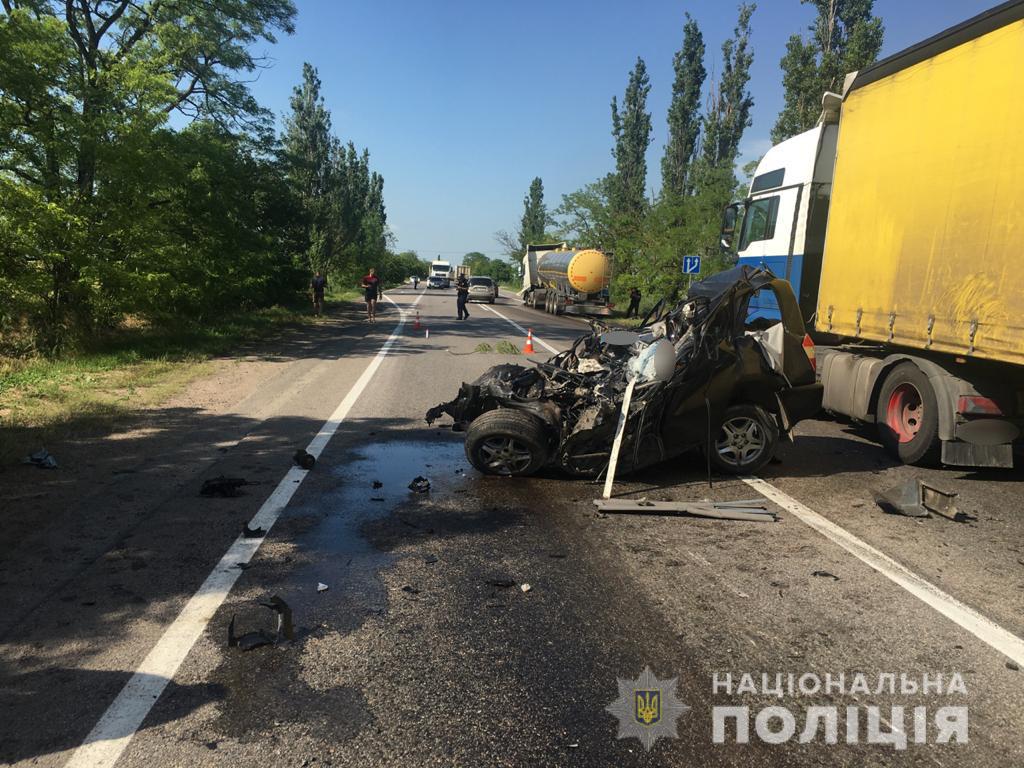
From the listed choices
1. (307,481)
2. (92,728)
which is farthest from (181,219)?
(92,728)

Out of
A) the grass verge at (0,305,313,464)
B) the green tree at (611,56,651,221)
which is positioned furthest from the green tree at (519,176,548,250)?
the grass verge at (0,305,313,464)

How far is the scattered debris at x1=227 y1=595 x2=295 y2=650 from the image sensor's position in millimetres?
3201

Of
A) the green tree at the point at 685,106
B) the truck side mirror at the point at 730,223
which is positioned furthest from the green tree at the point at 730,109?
the truck side mirror at the point at 730,223

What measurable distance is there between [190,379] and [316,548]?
7850 mm

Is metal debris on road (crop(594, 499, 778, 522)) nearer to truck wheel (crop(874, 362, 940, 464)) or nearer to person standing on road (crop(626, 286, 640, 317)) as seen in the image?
truck wheel (crop(874, 362, 940, 464))

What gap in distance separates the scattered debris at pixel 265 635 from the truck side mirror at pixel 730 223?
1014cm

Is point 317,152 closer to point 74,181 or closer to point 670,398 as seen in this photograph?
point 74,181

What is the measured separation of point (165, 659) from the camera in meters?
3.08

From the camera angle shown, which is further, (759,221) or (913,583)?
(759,221)

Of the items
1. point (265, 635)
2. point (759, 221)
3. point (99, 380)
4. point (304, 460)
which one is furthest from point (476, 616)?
point (99, 380)

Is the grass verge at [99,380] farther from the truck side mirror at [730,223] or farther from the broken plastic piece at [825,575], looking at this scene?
the truck side mirror at [730,223]

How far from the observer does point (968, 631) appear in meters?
3.48

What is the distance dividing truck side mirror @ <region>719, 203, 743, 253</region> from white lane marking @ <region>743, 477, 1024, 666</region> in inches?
270

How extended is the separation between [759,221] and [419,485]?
24.8ft
